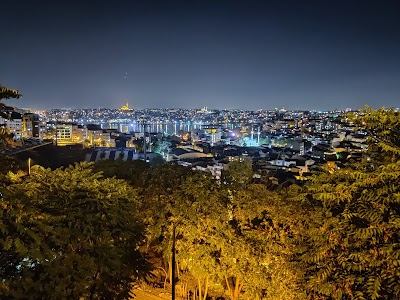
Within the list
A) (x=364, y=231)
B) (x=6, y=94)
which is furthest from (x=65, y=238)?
(x=364, y=231)

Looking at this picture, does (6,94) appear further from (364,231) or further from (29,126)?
(29,126)

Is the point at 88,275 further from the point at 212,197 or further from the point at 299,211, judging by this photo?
the point at 299,211

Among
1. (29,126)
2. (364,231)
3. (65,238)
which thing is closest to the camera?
(364,231)

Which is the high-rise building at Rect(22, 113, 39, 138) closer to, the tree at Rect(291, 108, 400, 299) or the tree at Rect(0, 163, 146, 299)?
the tree at Rect(0, 163, 146, 299)

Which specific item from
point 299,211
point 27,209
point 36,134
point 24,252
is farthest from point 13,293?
point 36,134

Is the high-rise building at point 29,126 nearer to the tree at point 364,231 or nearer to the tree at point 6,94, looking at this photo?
the tree at point 6,94

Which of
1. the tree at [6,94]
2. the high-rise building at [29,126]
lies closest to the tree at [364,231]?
the tree at [6,94]

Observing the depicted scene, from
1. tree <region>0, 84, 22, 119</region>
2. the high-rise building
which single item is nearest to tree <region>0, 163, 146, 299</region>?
tree <region>0, 84, 22, 119</region>
